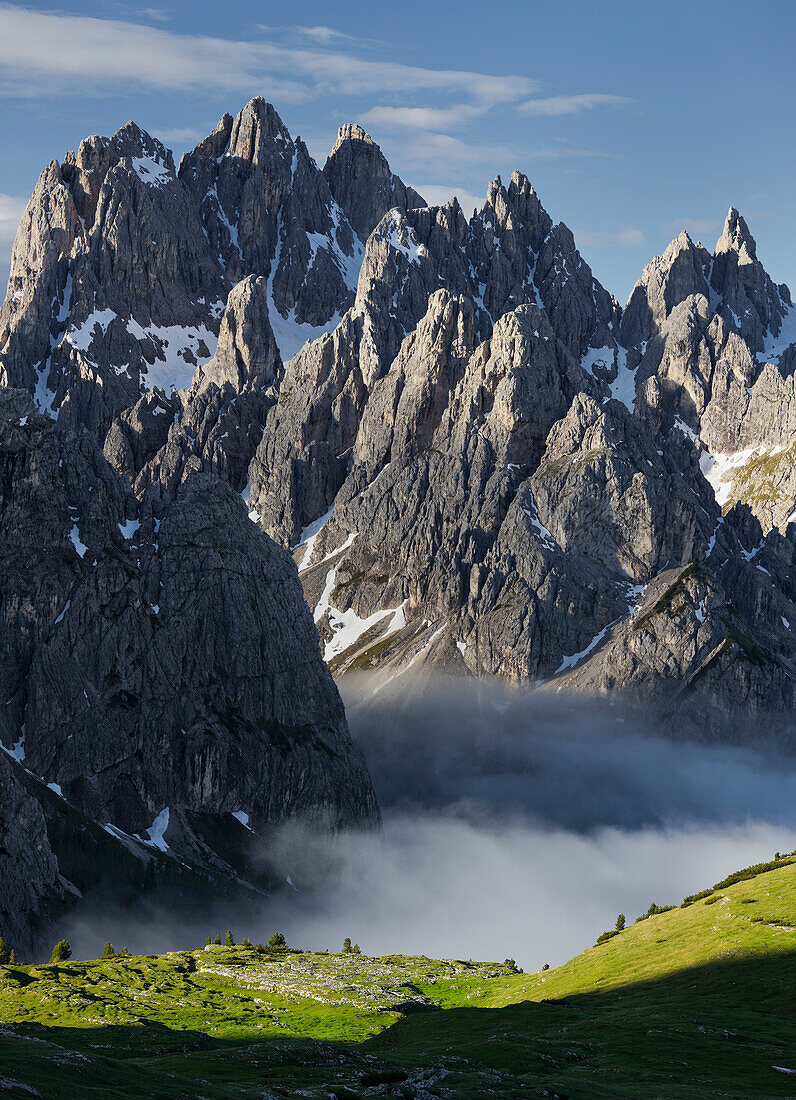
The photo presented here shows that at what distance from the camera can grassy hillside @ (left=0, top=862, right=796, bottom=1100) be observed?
190 feet

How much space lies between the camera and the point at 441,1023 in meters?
86.3

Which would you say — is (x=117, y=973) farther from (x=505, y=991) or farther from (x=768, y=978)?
(x=768, y=978)

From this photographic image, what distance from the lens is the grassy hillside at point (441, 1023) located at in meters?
57.8

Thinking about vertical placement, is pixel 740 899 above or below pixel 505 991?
above

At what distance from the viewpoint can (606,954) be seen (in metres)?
106

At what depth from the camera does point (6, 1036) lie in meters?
67.8

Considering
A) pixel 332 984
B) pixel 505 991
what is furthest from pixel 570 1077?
pixel 332 984

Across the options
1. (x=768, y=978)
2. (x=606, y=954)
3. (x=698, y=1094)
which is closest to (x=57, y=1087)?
(x=698, y=1094)

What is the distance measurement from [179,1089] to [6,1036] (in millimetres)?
19466

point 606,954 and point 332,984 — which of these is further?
point 332,984

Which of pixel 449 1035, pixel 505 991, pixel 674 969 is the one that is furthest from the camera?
pixel 505 991

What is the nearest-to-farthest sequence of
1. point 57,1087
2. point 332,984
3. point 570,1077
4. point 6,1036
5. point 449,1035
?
point 57,1087 < point 570,1077 < point 6,1036 < point 449,1035 < point 332,984

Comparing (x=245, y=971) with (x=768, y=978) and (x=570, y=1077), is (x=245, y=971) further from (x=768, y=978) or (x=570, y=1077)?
(x=570, y=1077)

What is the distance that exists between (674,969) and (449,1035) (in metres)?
20.8
